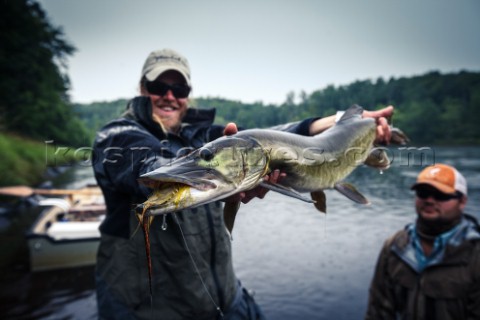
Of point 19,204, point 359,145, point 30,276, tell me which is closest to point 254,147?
point 359,145

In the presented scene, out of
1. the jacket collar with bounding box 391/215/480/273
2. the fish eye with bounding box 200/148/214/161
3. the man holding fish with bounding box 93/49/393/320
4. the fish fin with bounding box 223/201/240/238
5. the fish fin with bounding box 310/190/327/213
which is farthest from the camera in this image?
the jacket collar with bounding box 391/215/480/273

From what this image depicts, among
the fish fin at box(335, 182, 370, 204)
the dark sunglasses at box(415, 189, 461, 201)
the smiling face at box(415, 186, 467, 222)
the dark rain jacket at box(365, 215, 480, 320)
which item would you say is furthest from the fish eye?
the dark sunglasses at box(415, 189, 461, 201)

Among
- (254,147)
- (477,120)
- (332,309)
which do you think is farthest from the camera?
(477,120)

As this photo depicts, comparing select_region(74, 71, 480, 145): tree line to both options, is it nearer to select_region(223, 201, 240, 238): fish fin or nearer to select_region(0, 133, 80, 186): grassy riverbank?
select_region(223, 201, 240, 238): fish fin

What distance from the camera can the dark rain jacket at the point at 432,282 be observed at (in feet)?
11.5

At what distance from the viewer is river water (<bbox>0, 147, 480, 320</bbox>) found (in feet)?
24.7

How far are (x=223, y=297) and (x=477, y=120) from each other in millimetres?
61176

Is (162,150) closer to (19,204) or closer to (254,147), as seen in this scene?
(254,147)

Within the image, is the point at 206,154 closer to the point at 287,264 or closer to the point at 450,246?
the point at 450,246

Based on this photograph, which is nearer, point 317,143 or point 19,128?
point 317,143

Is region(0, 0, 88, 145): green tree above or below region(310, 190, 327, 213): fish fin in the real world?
above

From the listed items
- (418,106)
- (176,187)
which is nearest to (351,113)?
(176,187)

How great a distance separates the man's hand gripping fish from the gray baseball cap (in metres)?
1.37

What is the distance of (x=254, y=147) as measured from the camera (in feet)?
5.83
